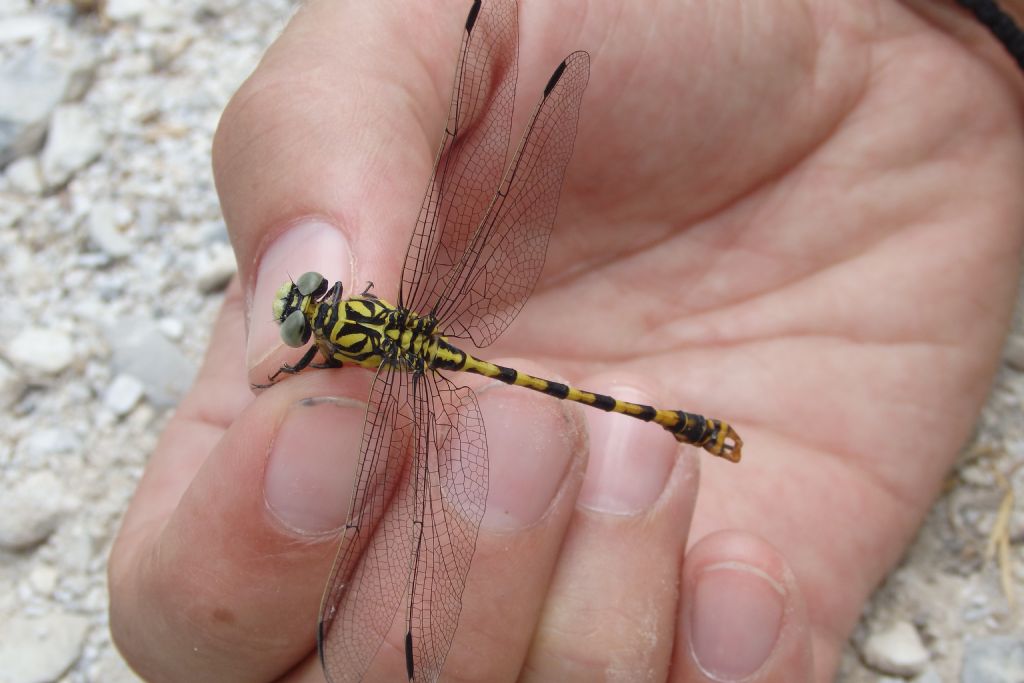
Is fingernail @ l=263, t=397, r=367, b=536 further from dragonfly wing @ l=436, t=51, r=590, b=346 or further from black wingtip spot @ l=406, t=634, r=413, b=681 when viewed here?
dragonfly wing @ l=436, t=51, r=590, b=346

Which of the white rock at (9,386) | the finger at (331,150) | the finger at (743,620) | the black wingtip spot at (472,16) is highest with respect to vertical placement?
the black wingtip spot at (472,16)

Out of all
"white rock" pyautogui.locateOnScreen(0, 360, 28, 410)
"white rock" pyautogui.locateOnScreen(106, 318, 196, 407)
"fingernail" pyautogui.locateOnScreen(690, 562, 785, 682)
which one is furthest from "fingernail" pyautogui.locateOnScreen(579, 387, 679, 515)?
"white rock" pyautogui.locateOnScreen(0, 360, 28, 410)

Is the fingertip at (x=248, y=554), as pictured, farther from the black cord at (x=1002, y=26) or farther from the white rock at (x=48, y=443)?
the black cord at (x=1002, y=26)

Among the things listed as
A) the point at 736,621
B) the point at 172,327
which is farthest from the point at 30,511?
the point at 736,621

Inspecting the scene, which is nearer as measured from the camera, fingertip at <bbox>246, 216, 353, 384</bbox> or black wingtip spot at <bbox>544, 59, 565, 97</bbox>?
fingertip at <bbox>246, 216, 353, 384</bbox>

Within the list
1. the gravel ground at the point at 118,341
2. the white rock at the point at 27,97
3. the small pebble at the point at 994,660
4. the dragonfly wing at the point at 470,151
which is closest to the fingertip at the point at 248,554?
the dragonfly wing at the point at 470,151

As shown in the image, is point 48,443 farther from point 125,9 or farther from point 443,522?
point 125,9
